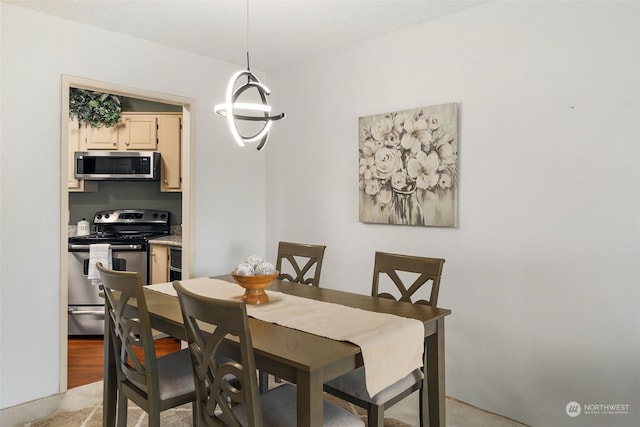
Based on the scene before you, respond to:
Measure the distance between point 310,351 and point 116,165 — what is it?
363cm

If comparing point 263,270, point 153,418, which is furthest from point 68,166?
point 153,418

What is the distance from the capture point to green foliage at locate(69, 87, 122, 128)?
424cm

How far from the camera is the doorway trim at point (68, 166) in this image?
2.86 metres

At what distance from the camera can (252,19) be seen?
2.89 meters

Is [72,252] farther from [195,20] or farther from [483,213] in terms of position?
[483,213]

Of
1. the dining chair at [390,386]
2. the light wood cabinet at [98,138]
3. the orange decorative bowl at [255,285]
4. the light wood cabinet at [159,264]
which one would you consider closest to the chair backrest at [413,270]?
the dining chair at [390,386]

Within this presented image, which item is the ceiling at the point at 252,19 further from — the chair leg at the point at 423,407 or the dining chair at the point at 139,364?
the chair leg at the point at 423,407

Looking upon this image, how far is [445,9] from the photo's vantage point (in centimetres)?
272

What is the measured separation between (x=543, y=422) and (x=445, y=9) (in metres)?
2.52

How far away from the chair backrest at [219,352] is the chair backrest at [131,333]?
9.8 inches

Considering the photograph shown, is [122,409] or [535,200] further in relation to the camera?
[535,200]

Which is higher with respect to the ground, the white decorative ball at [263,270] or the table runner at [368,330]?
the white decorative ball at [263,270]

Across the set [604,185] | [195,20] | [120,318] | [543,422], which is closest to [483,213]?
[604,185]

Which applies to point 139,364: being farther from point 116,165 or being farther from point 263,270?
point 116,165
